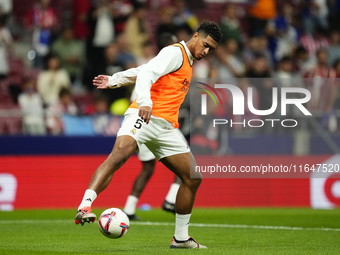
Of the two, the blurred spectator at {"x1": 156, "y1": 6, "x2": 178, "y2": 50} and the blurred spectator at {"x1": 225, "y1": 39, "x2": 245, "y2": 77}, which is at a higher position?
the blurred spectator at {"x1": 156, "y1": 6, "x2": 178, "y2": 50}

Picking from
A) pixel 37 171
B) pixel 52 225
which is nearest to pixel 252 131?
pixel 37 171

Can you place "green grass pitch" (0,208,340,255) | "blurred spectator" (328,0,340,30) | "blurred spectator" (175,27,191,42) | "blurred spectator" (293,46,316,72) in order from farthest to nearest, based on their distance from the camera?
"blurred spectator" (328,0,340,30)
"blurred spectator" (293,46,316,72)
"blurred spectator" (175,27,191,42)
"green grass pitch" (0,208,340,255)

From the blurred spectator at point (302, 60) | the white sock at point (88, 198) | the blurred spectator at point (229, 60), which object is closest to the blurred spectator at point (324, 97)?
the blurred spectator at point (229, 60)

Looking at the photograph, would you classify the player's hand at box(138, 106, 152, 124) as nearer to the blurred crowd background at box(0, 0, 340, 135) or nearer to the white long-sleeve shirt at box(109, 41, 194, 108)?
the white long-sleeve shirt at box(109, 41, 194, 108)

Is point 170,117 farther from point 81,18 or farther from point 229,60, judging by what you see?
point 81,18

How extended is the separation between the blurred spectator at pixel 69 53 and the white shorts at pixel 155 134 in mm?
8928

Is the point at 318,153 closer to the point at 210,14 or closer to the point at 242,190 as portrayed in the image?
the point at 242,190

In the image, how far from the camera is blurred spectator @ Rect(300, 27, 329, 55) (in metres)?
18.0

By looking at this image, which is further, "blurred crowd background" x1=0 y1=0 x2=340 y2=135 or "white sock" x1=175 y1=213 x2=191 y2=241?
"blurred crowd background" x1=0 y1=0 x2=340 y2=135

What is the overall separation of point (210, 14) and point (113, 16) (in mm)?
4019

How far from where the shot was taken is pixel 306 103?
1348 cm

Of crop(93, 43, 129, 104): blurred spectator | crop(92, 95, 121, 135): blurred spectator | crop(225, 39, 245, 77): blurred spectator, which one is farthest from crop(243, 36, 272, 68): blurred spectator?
crop(92, 95, 121, 135): blurred spectator

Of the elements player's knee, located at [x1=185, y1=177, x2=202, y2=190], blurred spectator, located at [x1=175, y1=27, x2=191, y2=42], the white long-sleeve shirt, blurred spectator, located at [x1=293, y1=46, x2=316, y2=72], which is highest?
the white long-sleeve shirt

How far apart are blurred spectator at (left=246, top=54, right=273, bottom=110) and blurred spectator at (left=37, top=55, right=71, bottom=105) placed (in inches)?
170
